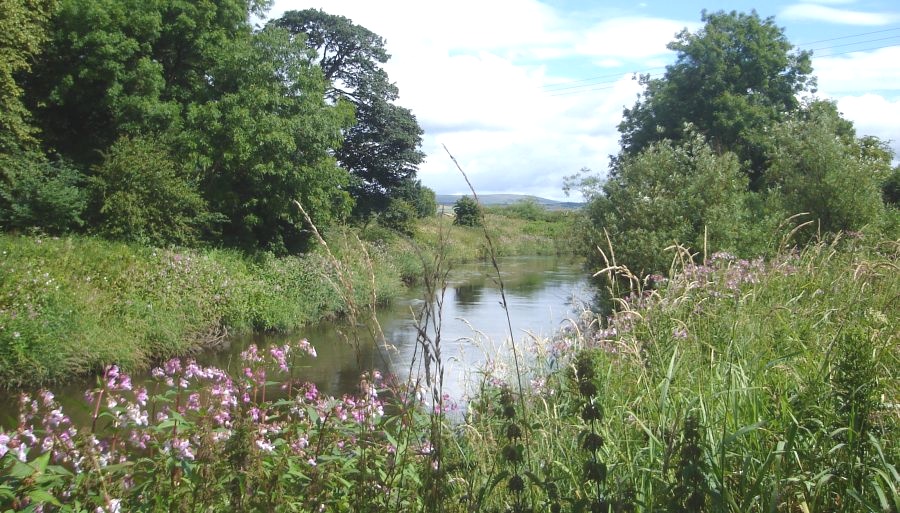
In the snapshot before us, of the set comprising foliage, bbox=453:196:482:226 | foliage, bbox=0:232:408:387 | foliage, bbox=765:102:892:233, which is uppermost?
foliage, bbox=765:102:892:233

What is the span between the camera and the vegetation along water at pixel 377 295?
2299 millimetres

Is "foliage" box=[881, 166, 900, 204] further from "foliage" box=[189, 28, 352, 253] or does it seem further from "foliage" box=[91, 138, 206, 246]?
"foliage" box=[91, 138, 206, 246]

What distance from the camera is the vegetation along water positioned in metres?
2.30

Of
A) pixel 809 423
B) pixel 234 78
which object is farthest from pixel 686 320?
pixel 234 78

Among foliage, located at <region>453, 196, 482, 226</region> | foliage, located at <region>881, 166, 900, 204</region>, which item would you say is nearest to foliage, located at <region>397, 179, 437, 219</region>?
foliage, located at <region>881, 166, 900, 204</region>

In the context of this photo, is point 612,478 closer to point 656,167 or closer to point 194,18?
point 656,167

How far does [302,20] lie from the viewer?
27.0 meters

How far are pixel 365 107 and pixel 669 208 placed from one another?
1495 centimetres

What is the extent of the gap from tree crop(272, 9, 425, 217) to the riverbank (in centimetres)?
994

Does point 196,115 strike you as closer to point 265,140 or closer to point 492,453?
point 265,140

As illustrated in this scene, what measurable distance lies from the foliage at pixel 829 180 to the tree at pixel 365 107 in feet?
47.4

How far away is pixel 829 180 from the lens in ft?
49.7

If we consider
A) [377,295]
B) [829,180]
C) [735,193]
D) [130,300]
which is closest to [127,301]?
[130,300]

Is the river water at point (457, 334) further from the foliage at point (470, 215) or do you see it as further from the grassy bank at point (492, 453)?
the foliage at point (470, 215)
